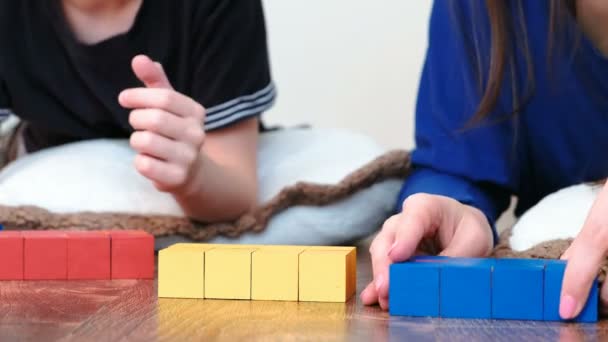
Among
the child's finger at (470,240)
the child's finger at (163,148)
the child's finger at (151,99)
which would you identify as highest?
the child's finger at (151,99)

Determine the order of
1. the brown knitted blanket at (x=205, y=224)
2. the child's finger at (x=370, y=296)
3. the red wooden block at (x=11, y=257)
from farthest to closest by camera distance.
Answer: the brown knitted blanket at (x=205, y=224) < the red wooden block at (x=11, y=257) < the child's finger at (x=370, y=296)

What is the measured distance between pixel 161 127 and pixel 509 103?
44 centimetres

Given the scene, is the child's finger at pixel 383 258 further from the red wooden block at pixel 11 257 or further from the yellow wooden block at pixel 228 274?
the red wooden block at pixel 11 257

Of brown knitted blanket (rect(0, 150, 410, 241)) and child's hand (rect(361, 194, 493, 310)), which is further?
brown knitted blanket (rect(0, 150, 410, 241))

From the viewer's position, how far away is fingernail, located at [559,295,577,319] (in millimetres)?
729

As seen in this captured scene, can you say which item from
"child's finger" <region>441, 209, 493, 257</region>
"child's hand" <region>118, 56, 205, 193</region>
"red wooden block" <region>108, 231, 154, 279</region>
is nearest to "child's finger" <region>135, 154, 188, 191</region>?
"child's hand" <region>118, 56, 205, 193</region>

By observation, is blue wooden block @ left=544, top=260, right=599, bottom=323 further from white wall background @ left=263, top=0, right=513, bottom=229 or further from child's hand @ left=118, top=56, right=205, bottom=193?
white wall background @ left=263, top=0, right=513, bottom=229

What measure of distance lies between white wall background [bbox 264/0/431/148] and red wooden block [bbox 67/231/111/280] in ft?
3.62

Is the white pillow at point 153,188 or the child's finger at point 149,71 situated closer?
the child's finger at point 149,71

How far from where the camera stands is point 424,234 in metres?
0.84

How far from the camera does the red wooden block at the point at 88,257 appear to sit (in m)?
0.94

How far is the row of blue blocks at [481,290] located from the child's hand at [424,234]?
2 centimetres

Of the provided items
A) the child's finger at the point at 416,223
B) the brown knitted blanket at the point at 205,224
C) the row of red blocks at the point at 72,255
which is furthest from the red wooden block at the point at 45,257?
the child's finger at the point at 416,223

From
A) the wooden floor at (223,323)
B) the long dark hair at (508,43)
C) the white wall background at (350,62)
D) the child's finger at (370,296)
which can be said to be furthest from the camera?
the white wall background at (350,62)
